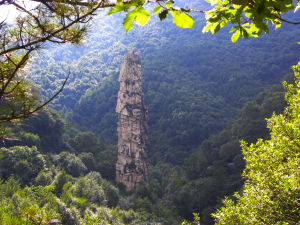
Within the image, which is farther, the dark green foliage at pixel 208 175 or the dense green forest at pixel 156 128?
the dark green foliage at pixel 208 175

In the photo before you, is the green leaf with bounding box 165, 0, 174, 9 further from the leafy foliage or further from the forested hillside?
the forested hillside

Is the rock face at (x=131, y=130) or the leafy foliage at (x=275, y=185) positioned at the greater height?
the rock face at (x=131, y=130)

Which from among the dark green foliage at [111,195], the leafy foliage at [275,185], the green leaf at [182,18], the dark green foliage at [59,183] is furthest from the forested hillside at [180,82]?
the green leaf at [182,18]

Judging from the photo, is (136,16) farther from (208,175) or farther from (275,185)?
(208,175)

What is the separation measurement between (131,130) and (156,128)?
21.8m

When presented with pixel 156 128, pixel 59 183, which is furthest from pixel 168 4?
pixel 156 128

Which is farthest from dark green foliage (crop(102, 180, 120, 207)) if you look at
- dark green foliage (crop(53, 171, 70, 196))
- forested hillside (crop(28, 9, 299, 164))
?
forested hillside (crop(28, 9, 299, 164))

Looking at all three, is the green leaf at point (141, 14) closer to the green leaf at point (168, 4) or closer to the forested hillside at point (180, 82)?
the green leaf at point (168, 4)

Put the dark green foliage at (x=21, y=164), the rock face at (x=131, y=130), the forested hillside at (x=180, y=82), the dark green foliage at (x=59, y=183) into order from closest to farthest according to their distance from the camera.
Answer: the dark green foliage at (x=59, y=183), the dark green foliage at (x=21, y=164), the rock face at (x=131, y=130), the forested hillside at (x=180, y=82)

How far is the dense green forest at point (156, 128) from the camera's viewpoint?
11.4 m

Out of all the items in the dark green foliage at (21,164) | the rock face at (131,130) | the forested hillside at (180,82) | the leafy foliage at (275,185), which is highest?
the forested hillside at (180,82)

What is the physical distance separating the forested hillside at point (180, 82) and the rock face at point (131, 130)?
13148 mm

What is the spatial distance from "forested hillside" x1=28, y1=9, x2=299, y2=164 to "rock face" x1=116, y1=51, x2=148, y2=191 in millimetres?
13148

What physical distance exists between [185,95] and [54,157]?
32288 millimetres
